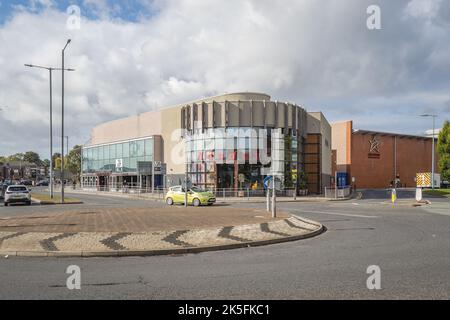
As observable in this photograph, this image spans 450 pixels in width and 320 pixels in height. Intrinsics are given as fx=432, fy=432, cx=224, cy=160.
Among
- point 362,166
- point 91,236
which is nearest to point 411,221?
point 91,236

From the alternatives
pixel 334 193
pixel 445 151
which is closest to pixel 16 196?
pixel 334 193

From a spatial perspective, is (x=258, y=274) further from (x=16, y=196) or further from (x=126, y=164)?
(x=126, y=164)

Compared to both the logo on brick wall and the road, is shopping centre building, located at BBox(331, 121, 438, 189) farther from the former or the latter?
the road

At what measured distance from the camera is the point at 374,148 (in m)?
78.0

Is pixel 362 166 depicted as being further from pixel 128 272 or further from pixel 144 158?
pixel 128 272

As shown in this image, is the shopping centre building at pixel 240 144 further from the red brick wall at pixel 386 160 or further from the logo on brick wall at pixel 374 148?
the logo on brick wall at pixel 374 148

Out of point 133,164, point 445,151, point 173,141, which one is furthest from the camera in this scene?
point 133,164

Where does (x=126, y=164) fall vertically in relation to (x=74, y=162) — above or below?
below

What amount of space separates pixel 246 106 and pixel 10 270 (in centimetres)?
3736

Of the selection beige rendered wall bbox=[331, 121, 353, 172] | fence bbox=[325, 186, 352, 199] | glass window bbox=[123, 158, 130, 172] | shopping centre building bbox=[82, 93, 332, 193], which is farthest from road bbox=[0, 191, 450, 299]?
beige rendered wall bbox=[331, 121, 353, 172]

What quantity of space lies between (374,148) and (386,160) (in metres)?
4.79

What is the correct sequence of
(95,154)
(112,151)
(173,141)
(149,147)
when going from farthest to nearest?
(95,154)
(112,151)
(149,147)
(173,141)

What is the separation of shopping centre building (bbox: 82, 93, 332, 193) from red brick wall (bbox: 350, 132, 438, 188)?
69.1 feet

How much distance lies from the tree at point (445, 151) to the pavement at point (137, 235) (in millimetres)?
50388
